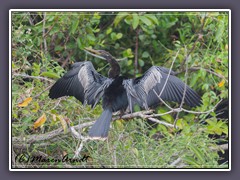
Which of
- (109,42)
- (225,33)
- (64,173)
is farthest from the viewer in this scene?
(109,42)

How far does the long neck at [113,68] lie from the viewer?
16.7 feet

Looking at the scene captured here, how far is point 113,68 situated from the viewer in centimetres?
509

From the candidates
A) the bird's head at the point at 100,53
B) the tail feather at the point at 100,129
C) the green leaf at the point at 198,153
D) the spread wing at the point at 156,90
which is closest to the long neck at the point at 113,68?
the bird's head at the point at 100,53

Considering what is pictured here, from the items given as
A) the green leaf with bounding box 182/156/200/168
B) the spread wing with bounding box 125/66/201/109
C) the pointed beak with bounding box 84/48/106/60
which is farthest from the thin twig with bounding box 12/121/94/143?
the green leaf with bounding box 182/156/200/168

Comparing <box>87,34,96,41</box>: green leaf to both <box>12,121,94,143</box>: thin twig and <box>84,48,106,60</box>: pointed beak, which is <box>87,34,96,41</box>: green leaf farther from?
<box>12,121,94,143</box>: thin twig

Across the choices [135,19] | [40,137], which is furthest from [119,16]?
[40,137]

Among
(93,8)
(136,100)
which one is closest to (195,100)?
(136,100)

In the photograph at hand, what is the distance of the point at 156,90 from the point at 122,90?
196 mm

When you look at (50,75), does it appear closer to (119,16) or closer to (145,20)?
(119,16)

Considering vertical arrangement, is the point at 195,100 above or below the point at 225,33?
below

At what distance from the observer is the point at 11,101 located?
4703 mm

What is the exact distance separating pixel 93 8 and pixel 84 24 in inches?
18.5

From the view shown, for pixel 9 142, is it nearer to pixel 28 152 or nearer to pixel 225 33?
pixel 28 152

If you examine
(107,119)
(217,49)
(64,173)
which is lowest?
(64,173)
